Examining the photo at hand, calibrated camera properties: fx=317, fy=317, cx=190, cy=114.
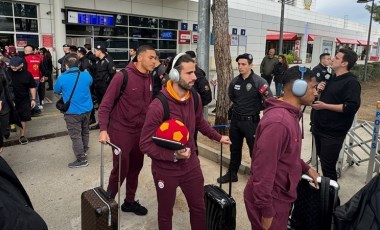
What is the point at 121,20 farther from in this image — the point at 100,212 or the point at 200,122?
the point at 100,212

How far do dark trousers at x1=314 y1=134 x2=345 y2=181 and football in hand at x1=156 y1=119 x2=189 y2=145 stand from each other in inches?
80.2

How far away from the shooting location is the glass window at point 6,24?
12234 mm

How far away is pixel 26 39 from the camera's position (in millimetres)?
12820

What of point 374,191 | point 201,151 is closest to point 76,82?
point 201,151

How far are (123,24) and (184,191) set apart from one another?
1485 centimetres

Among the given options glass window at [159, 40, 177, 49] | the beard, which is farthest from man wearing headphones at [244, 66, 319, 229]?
glass window at [159, 40, 177, 49]

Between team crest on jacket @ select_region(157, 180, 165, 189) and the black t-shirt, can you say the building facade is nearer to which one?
the black t-shirt

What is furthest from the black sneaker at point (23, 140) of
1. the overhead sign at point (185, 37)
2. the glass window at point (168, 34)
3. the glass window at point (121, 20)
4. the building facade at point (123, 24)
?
the overhead sign at point (185, 37)

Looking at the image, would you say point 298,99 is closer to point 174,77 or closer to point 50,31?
point 174,77

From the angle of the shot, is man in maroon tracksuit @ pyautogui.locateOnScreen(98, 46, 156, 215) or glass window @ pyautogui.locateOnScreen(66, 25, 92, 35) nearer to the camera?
man in maroon tracksuit @ pyautogui.locateOnScreen(98, 46, 156, 215)

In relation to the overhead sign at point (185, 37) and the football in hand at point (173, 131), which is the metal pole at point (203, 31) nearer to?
the football in hand at point (173, 131)

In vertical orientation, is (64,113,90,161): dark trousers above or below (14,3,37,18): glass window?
below

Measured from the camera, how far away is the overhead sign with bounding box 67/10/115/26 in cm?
1372

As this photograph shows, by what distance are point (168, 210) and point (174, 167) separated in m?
0.41
